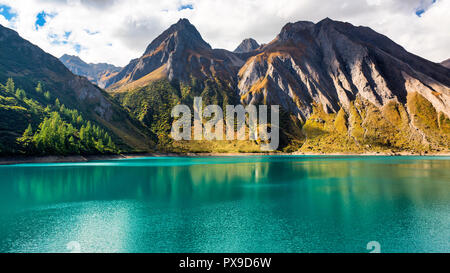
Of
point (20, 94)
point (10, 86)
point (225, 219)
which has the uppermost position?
point (10, 86)

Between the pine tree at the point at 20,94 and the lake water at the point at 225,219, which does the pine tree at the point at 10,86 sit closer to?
the pine tree at the point at 20,94

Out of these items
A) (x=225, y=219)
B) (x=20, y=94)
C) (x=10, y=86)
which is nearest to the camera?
(x=225, y=219)

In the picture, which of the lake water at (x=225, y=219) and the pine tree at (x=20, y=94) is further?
the pine tree at (x=20, y=94)

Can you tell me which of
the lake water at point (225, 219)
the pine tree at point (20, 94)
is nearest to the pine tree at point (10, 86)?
the pine tree at point (20, 94)

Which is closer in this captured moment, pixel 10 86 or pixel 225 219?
pixel 225 219

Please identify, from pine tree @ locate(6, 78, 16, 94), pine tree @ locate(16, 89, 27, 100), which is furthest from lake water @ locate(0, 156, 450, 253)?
pine tree @ locate(6, 78, 16, 94)

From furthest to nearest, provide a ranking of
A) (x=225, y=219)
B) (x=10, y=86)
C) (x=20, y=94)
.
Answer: (x=10, y=86), (x=20, y=94), (x=225, y=219)

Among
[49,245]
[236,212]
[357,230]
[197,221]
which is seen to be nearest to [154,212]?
[197,221]

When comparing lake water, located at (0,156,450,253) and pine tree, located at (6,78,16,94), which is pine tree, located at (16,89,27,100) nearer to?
pine tree, located at (6,78,16,94)

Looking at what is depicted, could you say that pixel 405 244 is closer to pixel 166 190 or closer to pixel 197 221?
pixel 197 221

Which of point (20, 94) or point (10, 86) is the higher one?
point (10, 86)

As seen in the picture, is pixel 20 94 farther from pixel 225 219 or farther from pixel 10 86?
pixel 225 219

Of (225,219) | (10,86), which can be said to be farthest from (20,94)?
(225,219)
